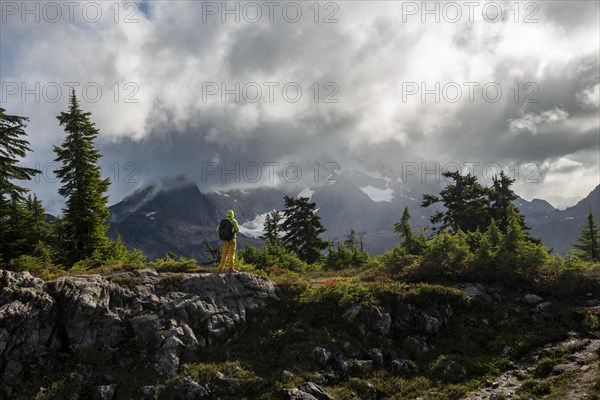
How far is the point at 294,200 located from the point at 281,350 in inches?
1518

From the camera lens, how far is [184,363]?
16344 millimetres

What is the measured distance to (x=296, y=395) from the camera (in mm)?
14297

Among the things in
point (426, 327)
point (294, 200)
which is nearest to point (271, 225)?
point (294, 200)

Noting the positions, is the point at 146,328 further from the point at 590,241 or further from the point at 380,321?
the point at 590,241

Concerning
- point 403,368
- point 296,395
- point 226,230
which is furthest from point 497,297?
point 226,230

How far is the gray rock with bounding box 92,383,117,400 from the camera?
47.6 feet

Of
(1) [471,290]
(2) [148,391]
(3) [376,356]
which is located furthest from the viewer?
(1) [471,290]

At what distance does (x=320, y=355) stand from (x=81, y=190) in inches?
898

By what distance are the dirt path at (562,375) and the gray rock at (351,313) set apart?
589 centimetres

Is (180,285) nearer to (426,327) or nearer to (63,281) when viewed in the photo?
(63,281)

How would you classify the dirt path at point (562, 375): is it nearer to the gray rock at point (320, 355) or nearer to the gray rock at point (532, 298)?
the gray rock at point (532, 298)

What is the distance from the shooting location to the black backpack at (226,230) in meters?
21.2

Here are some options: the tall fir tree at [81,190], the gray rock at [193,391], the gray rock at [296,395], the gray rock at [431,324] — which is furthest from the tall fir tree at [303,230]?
the gray rock at [296,395]

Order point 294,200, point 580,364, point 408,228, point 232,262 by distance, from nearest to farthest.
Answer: point 580,364 → point 232,262 → point 408,228 → point 294,200
